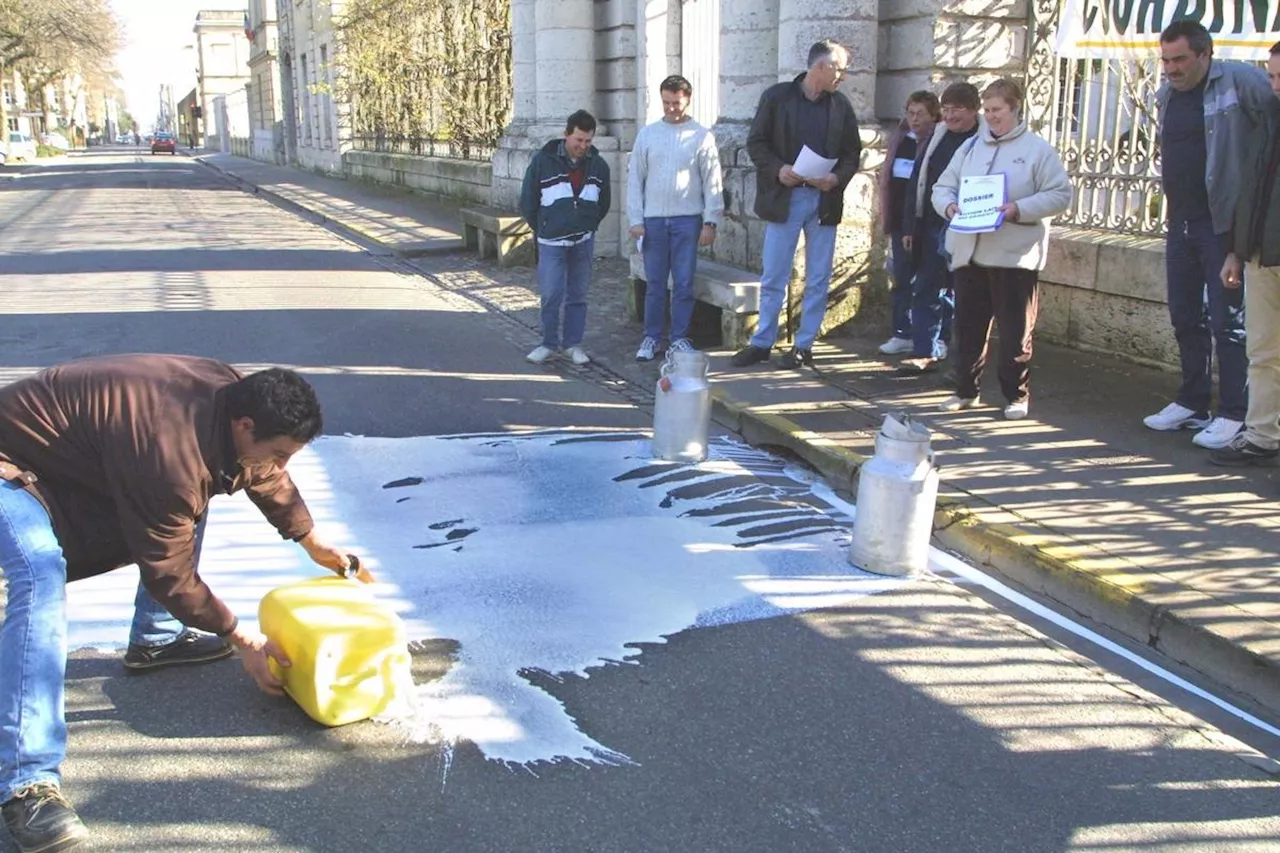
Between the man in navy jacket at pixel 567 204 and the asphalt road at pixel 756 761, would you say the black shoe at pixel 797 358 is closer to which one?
the man in navy jacket at pixel 567 204

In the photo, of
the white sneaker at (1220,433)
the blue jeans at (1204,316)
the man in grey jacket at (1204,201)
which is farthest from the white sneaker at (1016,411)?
the white sneaker at (1220,433)

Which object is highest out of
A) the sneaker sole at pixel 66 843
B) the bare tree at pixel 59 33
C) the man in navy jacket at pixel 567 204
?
the bare tree at pixel 59 33

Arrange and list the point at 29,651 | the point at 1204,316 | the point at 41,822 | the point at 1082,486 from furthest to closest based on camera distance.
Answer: the point at 1204,316 < the point at 1082,486 < the point at 29,651 < the point at 41,822

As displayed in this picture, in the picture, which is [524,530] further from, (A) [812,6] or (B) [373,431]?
(A) [812,6]

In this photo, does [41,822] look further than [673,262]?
No

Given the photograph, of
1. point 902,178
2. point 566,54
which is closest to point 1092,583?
point 902,178

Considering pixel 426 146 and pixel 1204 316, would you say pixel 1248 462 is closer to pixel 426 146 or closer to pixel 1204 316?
pixel 1204 316

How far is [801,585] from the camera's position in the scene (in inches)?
178

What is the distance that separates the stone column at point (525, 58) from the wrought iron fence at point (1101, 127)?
802 cm

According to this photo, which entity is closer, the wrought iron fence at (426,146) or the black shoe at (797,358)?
the black shoe at (797,358)

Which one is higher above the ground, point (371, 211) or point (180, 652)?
point (371, 211)

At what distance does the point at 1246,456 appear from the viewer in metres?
5.59

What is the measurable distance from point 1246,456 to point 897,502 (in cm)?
222

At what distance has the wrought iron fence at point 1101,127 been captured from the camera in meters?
7.45
